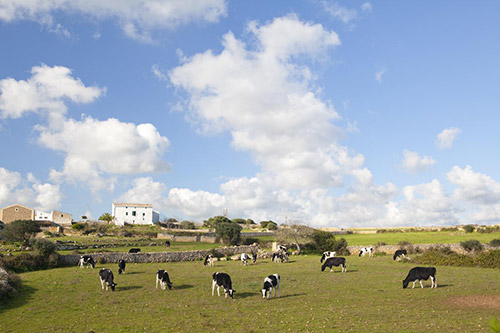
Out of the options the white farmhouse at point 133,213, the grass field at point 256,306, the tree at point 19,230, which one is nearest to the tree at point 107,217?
the white farmhouse at point 133,213

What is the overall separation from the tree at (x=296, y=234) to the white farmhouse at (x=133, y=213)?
74879mm

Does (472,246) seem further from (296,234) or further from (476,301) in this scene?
(476,301)

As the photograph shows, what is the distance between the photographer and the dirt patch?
19.3 metres

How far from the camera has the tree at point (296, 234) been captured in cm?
5884

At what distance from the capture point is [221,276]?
74.8ft

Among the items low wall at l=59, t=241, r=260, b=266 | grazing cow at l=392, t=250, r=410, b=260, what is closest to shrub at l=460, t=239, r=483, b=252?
grazing cow at l=392, t=250, r=410, b=260

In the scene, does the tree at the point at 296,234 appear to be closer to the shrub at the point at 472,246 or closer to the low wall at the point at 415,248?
the low wall at the point at 415,248

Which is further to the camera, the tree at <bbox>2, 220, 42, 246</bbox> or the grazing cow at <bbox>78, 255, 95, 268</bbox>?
the tree at <bbox>2, 220, 42, 246</bbox>

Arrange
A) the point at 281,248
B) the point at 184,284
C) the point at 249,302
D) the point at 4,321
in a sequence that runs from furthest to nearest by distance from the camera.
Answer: the point at 281,248 → the point at 184,284 → the point at 249,302 → the point at 4,321

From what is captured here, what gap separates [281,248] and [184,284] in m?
25.8

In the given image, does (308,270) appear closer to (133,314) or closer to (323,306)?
(323,306)

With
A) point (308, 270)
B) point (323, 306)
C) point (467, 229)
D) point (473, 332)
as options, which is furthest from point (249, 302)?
point (467, 229)

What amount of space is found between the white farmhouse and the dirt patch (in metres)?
113

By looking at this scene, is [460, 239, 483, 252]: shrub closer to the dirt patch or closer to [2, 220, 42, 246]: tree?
the dirt patch
